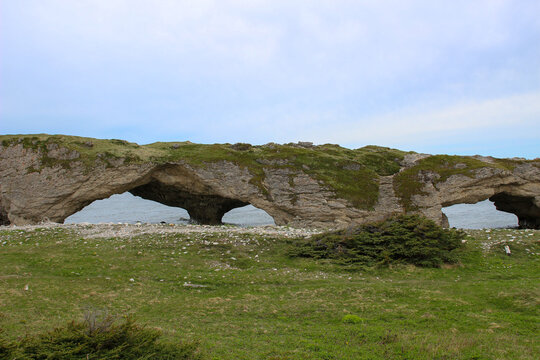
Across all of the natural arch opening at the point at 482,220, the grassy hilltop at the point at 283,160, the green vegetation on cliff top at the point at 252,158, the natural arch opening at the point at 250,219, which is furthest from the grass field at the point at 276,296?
the natural arch opening at the point at 482,220

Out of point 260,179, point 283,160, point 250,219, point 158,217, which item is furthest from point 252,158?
point 158,217

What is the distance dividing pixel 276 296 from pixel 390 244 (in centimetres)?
826

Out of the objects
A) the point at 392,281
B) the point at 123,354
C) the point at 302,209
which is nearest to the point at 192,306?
the point at 123,354

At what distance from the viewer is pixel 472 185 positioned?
36.8m

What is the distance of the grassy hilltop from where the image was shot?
119ft

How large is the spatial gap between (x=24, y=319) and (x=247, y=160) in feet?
96.3

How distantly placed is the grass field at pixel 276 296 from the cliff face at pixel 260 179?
13.5 meters

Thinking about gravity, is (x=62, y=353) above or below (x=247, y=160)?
below

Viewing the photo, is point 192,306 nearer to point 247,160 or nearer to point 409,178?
point 247,160

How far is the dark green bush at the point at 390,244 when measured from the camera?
59.5 ft

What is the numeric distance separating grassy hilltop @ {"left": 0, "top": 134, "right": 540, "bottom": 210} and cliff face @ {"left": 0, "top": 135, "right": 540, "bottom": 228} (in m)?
0.10

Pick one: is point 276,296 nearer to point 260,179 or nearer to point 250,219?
point 260,179

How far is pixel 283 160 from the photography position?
127ft

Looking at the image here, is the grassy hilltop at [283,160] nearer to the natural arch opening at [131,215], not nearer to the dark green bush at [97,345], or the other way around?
the natural arch opening at [131,215]
